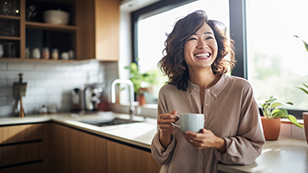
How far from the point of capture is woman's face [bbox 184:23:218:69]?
1.08 meters

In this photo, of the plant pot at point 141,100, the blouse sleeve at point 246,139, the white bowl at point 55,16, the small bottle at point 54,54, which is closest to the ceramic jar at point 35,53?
the small bottle at point 54,54

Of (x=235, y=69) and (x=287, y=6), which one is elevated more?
(x=287, y=6)

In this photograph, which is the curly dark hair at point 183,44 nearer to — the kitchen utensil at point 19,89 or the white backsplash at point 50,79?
the white backsplash at point 50,79

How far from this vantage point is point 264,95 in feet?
6.06

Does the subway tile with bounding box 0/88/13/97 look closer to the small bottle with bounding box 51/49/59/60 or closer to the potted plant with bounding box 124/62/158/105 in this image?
the small bottle with bounding box 51/49/59/60

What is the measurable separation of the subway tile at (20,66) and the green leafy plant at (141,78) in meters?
1.27

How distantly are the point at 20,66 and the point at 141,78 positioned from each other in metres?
1.46

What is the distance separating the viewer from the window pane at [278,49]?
1646 mm

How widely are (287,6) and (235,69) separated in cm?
54

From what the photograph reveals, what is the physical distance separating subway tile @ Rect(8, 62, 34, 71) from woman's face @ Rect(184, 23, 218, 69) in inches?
102

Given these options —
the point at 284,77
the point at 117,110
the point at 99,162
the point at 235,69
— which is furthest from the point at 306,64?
the point at 117,110

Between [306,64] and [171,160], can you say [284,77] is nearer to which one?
[306,64]

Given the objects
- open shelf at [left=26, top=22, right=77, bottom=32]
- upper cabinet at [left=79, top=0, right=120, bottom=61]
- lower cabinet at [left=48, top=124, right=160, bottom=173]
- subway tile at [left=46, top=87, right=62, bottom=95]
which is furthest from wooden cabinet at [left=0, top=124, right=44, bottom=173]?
open shelf at [left=26, top=22, right=77, bottom=32]

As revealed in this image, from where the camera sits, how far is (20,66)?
3033 mm
